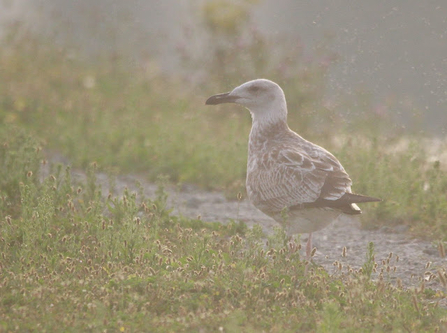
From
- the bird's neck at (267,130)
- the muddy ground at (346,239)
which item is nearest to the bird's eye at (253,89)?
the bird's neck at (267,130)

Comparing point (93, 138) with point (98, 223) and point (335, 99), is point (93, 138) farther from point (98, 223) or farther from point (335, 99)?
point (98, 223)

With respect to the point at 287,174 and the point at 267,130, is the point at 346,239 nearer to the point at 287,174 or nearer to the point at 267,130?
the point at 267,130

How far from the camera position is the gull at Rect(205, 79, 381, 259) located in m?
5.57

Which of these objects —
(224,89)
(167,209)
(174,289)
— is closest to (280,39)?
(224,89)

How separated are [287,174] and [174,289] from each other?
1483mm

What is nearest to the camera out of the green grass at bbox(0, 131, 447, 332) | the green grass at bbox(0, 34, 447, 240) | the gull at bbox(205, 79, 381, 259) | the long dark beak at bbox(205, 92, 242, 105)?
the green grass at bbox(0, 131, 447, 332)

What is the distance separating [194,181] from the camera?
9445 mm

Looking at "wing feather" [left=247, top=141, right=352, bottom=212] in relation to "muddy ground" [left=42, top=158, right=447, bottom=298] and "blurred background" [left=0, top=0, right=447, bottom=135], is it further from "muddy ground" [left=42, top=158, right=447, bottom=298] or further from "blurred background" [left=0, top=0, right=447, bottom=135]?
"blurred background" [left=0, top=0, right=447, bottom=135]

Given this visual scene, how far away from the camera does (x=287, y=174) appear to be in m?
5.83

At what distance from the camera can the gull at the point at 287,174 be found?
557 centimetres

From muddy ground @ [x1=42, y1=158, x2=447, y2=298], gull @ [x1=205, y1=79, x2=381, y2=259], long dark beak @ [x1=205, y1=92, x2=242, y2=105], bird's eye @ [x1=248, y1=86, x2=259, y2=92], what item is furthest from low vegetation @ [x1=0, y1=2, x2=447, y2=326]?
bird's eye @ [x1=248, y1=86, x2=259, y2=92]

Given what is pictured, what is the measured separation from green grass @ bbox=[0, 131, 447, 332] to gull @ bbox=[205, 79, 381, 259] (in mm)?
453

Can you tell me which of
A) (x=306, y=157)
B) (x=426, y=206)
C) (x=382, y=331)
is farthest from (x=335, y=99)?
(x=382, y=331)

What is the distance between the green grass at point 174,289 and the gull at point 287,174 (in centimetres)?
45
